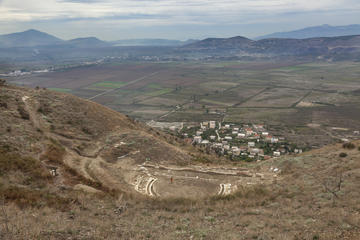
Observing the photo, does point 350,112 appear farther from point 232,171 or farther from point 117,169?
point 117,169

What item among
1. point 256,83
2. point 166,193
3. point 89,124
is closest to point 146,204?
point 166,193

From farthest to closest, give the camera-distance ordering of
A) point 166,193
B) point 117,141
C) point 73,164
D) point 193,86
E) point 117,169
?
point 193,86
point 117,141
point 117,169
point 73,164
point 166,193

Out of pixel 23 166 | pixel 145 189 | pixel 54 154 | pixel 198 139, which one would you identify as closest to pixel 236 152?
pixel 198 139

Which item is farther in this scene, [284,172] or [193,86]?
[193,86]

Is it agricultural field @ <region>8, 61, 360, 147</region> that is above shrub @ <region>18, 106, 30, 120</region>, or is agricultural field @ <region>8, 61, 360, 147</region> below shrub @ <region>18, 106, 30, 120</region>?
below

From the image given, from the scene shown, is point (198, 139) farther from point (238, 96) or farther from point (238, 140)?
point (238, 96)

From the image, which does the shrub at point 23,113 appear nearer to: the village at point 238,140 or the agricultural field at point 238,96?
the village at point 238,140

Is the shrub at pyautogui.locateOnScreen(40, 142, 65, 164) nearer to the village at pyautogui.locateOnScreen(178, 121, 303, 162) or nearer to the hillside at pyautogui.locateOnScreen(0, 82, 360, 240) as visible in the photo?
the hillside at pyautogui.locateOnScreen(0, 82, 360, 240)

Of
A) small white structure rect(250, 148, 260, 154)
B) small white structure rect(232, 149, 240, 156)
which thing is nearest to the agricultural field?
small white structure rect(250, 148, 260, 154)
